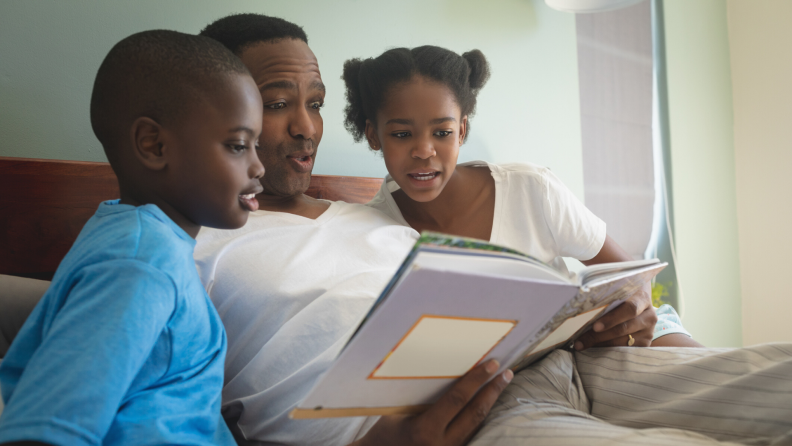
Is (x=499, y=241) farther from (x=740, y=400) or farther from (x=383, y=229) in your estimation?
(x=740, y=400)

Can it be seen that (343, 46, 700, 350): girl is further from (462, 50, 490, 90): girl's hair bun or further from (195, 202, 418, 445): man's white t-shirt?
(195, 202, 418, 445): man's white t-shirt

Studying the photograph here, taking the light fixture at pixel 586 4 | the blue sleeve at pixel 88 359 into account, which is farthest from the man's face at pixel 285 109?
the light fixture at pixel 586 4

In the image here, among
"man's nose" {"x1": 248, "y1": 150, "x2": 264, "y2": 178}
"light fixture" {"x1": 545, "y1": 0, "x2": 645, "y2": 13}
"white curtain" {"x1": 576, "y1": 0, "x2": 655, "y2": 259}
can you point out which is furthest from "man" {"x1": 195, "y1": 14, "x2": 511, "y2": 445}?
"white curtain" {"x1": 576, "y1": 0, "x2": 655, "y2": 259}

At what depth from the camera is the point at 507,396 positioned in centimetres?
79

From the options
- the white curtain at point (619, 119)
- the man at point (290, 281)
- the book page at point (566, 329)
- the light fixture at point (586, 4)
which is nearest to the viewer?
the book page at point (566, 329)

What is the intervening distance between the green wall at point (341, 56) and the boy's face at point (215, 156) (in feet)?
2.03

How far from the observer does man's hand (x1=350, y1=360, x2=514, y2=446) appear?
2.10ft

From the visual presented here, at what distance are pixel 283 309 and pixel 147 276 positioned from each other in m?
0.37

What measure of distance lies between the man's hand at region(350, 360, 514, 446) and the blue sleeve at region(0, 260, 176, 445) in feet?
1.07

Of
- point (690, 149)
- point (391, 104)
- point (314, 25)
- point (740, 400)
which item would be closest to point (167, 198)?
point (391, 104)

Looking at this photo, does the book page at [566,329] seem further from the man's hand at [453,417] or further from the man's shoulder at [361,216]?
the man's shoulder at [361,216]

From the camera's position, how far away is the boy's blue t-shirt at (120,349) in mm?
487

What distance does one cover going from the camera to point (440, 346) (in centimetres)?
57

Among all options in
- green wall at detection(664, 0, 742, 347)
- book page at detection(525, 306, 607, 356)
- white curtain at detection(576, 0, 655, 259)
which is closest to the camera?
book page at detection(525, 306, 607, 356)
